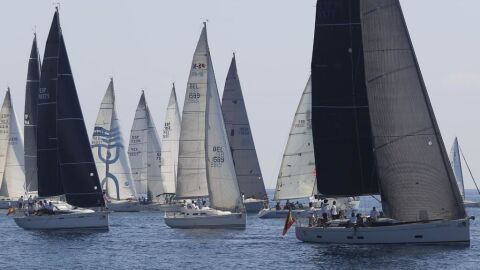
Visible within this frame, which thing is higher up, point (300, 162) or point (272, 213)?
point (300, 162)

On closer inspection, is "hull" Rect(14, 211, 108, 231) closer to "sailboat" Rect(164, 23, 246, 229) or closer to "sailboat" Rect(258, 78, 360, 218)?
"sailboat" Rect(164, 23, 246, 229)

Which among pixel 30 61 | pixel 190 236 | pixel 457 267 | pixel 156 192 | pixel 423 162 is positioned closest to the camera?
pixel 457 267

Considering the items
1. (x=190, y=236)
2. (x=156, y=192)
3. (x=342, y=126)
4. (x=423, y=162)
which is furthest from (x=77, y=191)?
(x=156, y=192)

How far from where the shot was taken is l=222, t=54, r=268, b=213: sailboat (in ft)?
307

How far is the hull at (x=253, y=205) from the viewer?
97625 mm

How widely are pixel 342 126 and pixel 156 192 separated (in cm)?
5622

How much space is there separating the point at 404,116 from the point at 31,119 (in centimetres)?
4641

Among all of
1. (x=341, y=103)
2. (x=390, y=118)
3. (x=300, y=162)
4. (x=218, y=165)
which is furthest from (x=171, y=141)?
(x=390, y=118)

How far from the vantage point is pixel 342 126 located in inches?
2280

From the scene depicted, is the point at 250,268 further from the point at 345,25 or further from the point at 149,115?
the point at 149,115

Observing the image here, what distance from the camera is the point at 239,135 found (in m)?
94.9

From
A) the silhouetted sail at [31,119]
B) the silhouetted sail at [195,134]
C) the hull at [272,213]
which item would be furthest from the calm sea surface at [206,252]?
the hull at [272,213]

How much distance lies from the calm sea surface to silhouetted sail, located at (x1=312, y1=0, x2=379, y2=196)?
3583 millimetres

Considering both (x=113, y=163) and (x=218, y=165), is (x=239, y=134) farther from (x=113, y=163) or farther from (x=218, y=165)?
(x=218, y=165)
